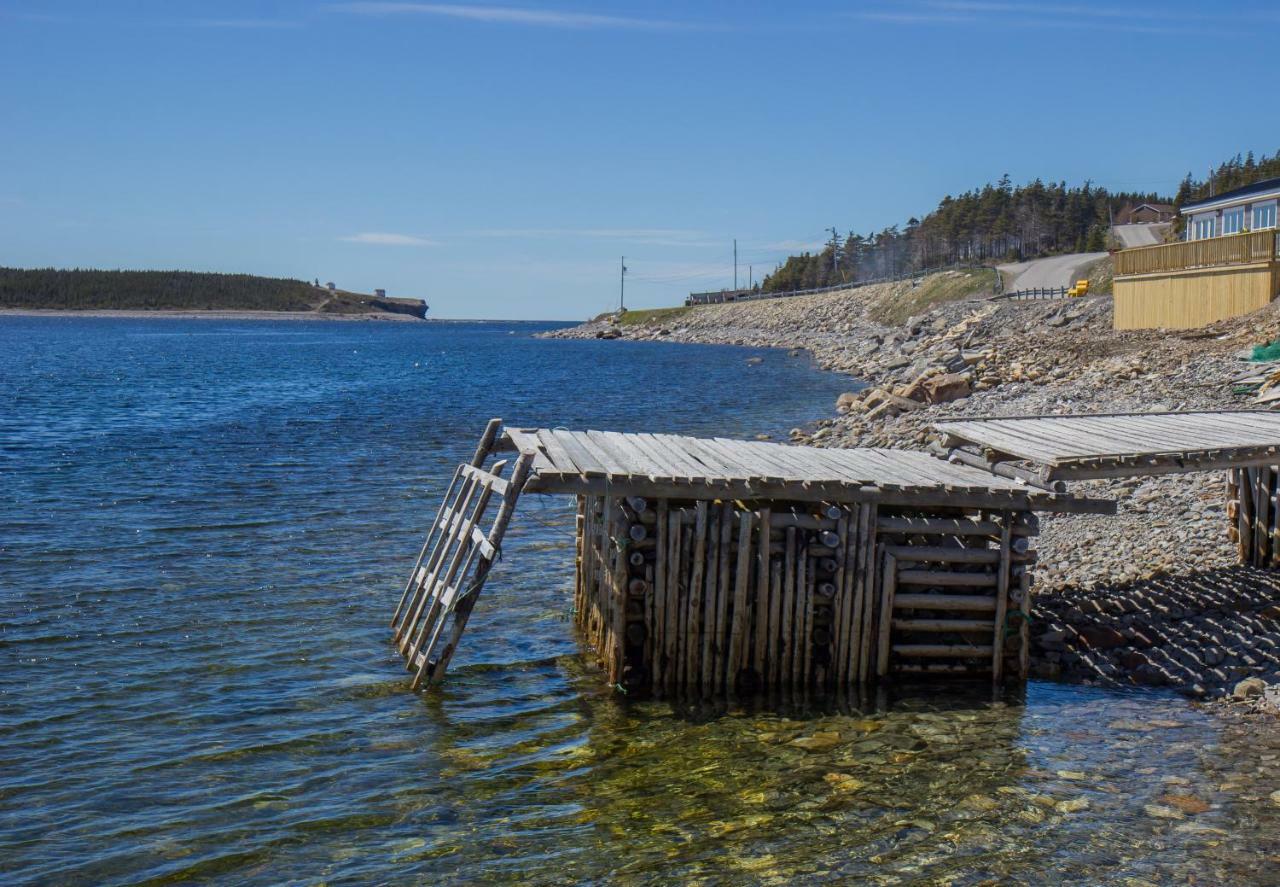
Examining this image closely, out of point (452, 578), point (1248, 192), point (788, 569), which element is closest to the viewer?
point (788, 569)

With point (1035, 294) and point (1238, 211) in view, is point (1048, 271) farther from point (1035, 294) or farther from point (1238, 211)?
point (1238, 211)

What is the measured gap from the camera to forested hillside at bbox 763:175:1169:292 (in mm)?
117688

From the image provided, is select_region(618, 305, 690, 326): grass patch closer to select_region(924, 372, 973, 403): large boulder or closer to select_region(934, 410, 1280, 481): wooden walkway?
select_region(924, 372, 973, 403): large boulder

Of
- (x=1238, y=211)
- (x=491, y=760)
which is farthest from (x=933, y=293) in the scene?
(x=491, y=760)

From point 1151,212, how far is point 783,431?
308 ft

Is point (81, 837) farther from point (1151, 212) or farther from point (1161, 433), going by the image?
point (1151, 212)

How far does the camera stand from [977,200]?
130625mm

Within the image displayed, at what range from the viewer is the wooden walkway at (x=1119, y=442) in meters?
13.1

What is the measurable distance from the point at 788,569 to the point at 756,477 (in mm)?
1087

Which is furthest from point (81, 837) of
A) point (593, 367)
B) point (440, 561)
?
point (593, 367)

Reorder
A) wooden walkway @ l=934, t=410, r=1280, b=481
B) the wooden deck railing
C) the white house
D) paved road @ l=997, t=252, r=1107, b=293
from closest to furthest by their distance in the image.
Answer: wooden walkway @ l=934, t=410, r=1280, b=481
the wooden deck railing
the white house
paved road @ l=997, t=252, r=1107, b=293

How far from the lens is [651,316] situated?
545ft

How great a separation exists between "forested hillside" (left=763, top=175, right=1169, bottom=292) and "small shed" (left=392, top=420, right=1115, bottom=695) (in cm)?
9392

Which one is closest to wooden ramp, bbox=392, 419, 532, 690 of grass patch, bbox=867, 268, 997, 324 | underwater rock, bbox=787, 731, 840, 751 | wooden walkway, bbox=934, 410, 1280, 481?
underwater rock, bbox=787, 731, 840, 751
